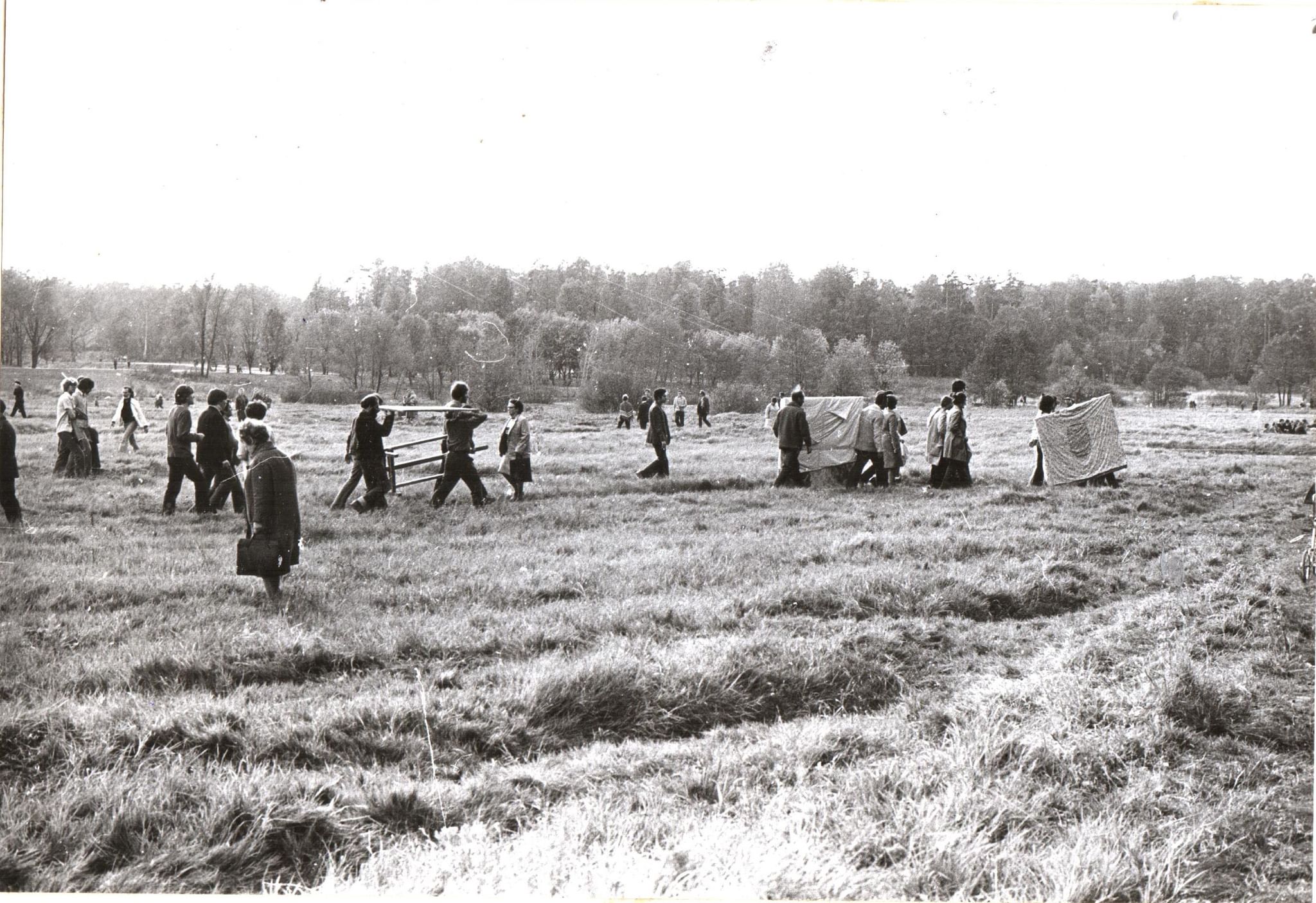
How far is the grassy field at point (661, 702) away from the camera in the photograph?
2904 millimetres

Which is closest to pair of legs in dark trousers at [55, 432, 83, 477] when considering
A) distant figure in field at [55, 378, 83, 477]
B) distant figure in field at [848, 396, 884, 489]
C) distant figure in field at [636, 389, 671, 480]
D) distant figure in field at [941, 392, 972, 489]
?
distant figure in field at [55, 378, 83, 477]

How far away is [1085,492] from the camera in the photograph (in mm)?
8023

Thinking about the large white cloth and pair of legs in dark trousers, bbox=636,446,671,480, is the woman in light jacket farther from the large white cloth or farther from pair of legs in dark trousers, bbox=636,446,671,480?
the large white cloth

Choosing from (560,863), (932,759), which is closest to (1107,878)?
(932,759)

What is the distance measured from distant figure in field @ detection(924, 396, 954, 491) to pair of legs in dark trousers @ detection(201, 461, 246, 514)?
783 cm

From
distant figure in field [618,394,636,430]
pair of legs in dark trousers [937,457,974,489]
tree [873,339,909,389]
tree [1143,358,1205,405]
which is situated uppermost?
tree [873,339,909,389]

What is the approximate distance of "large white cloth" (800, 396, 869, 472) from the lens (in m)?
11.4

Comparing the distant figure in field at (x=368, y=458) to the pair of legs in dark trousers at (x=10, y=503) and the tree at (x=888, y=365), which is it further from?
the tree at (x=888, y=365)

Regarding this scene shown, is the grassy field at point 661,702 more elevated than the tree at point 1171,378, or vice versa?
the tree at point 1171,378

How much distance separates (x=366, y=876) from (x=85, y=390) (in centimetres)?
396

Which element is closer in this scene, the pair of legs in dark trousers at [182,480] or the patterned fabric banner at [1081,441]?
the pair of legs in dark trousers at [182,480]

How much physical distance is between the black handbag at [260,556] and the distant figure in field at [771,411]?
754cm

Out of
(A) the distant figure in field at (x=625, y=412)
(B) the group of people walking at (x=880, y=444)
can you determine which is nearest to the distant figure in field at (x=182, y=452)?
(A) the distant figure in field at (x=625, y=412)

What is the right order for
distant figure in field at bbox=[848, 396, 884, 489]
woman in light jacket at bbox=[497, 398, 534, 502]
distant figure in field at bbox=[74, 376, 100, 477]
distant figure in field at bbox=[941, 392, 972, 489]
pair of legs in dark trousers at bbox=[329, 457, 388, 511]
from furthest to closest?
distant figure in field at bbox=[848, 396, 884, 489]
distant figure in field at bbox=[941, 392, 972, 489]
woman in light jacket at bbox=[497, 398, 534, 502]
pair of legs in dark trousers at bbox=[329, 457, 388, 511]
distant figure in field at bbox=[74, 376, 100, 477]
